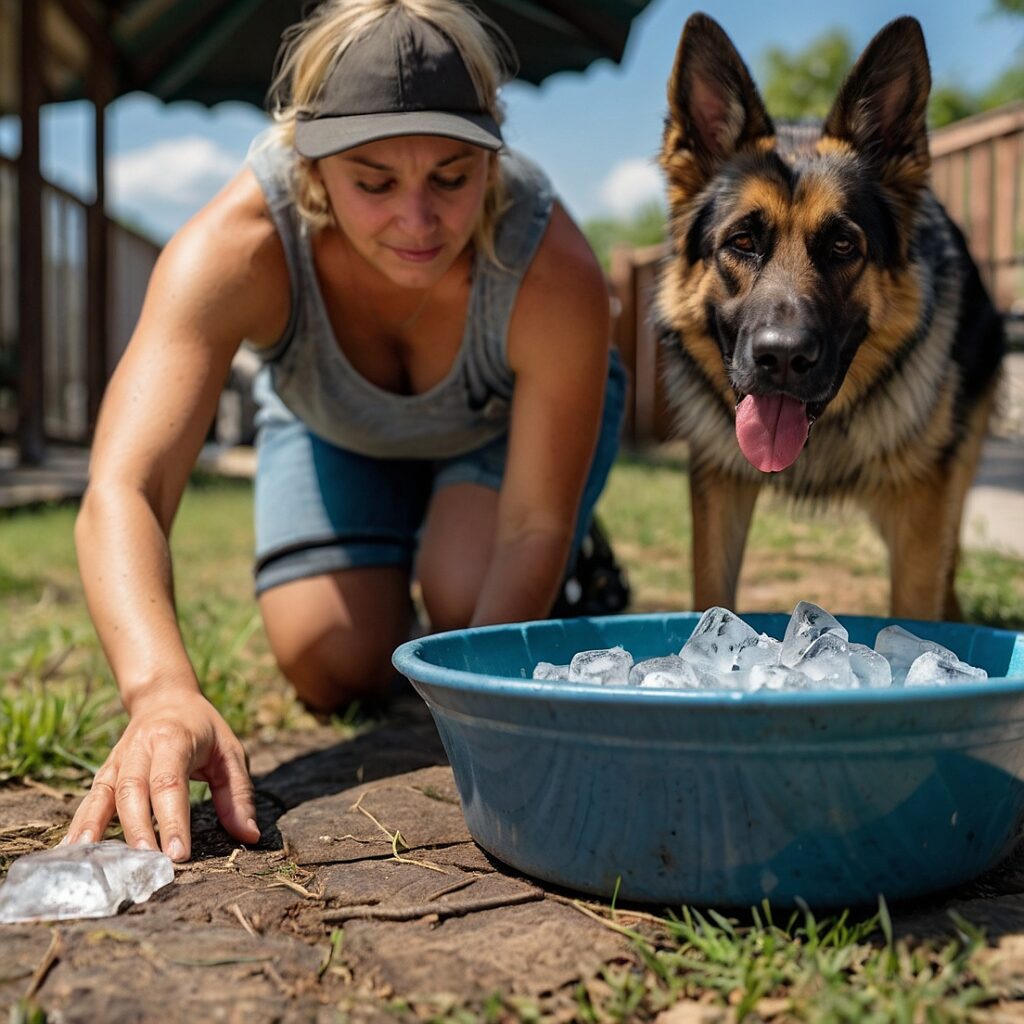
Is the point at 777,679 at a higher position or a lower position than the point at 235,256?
lower

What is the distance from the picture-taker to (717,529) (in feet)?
10.6

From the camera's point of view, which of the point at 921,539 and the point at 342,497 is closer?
the point at 921,539

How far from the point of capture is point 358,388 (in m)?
3.02

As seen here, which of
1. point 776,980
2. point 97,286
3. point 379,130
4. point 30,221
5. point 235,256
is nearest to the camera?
point 776,980

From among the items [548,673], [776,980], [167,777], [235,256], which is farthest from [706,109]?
[776,980]

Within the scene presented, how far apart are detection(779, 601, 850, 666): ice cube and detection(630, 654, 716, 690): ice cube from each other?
0.14m

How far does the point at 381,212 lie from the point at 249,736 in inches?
52.8

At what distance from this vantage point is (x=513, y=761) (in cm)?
175

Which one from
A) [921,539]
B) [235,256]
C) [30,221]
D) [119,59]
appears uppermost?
[119,59]

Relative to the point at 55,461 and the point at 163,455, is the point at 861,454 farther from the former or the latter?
the point at 55,461

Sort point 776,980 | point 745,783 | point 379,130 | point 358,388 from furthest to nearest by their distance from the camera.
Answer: point 358,388
point 379,130
point 745,783
point 776,980

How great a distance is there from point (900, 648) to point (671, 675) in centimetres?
47

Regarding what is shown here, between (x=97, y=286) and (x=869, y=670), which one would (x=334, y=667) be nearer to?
(x=869, y=670)

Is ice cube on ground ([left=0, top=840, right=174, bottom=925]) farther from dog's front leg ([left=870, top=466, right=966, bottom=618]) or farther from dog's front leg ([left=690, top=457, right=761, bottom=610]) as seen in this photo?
dog's front leg ([left=870, top=466, right=966, bottom=618])
